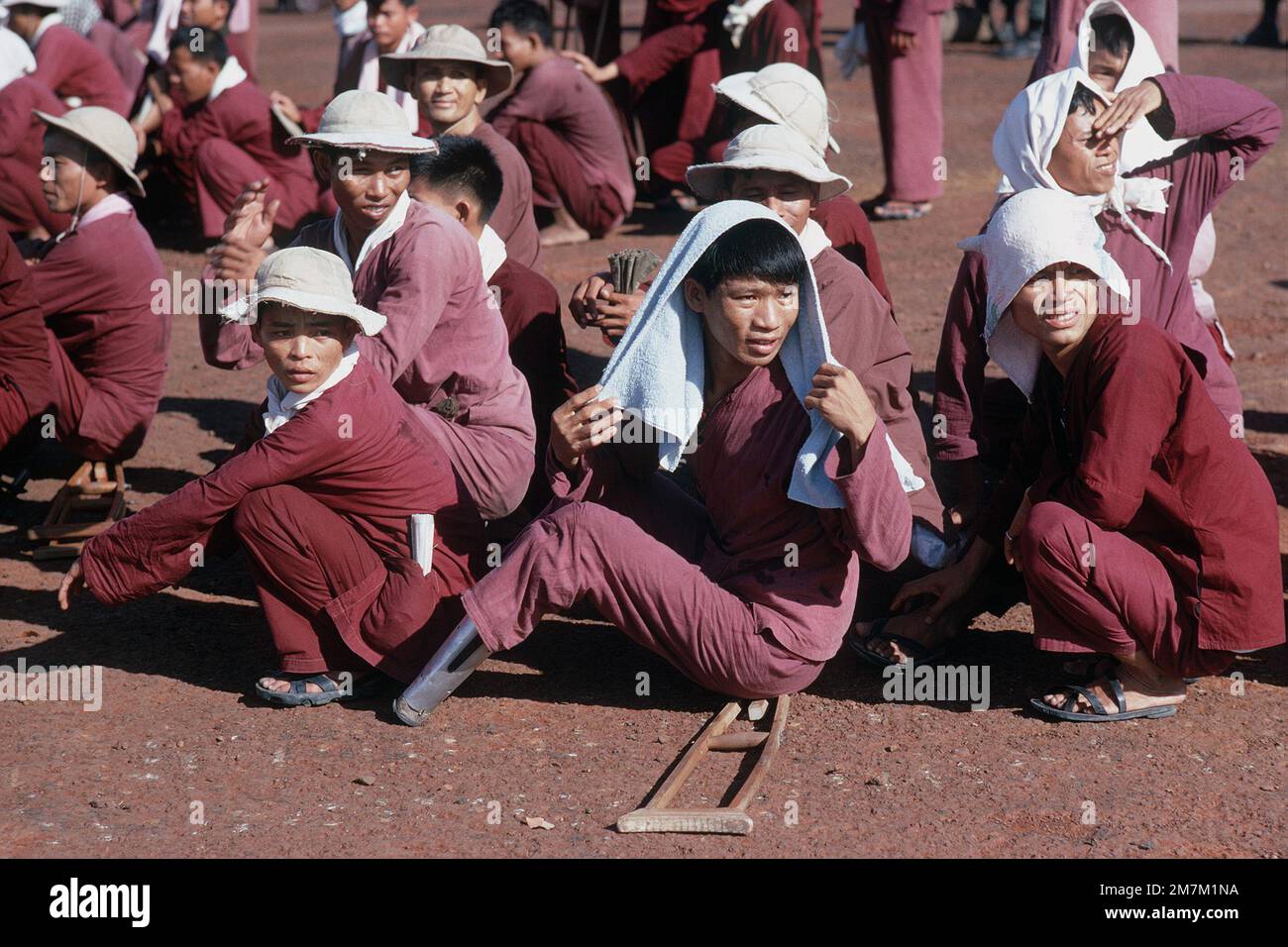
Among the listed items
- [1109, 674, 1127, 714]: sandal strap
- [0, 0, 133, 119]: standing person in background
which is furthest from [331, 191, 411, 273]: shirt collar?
[0, 0, 133, 119]: standing person in background

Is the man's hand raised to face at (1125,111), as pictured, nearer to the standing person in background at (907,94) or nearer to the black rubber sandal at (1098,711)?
the black rubber sandal at (1098,711)

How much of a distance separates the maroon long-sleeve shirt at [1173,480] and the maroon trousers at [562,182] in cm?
511

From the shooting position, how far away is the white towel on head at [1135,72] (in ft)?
16.0

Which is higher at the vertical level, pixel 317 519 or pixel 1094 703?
pixel 317 519

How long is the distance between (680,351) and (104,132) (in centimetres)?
275

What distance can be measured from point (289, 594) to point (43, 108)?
5.40 m

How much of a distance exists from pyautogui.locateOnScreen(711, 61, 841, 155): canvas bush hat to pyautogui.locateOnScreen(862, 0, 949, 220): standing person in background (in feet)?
11.5

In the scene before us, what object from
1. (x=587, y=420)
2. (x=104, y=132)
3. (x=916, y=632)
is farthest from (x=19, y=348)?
(x=916, y=632)

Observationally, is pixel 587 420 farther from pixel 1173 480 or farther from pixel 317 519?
pixel 1173 480

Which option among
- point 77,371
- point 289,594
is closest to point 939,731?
point 289,594

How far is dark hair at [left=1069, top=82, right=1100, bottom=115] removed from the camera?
4594 millimetres

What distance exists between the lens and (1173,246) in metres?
5.03

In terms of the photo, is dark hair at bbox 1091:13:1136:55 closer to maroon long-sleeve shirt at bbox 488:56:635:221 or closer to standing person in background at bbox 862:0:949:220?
standing person in background at bbox 862:0:949:220
